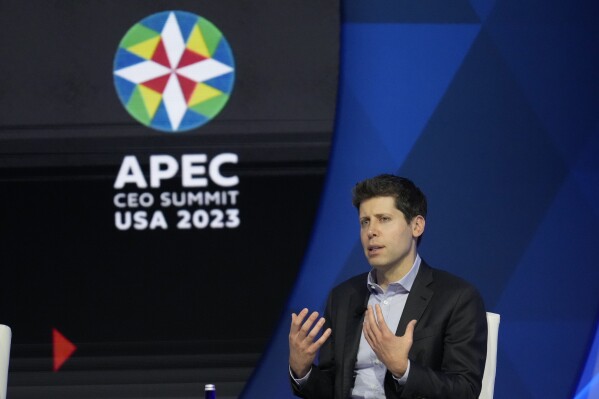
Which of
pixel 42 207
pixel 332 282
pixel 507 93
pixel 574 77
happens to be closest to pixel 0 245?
pixel 42 207

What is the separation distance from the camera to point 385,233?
110 inches

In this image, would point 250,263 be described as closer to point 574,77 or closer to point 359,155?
point 359,155

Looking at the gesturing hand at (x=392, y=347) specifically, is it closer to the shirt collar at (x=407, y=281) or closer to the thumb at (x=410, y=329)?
the thumb at (x=410, y=329)

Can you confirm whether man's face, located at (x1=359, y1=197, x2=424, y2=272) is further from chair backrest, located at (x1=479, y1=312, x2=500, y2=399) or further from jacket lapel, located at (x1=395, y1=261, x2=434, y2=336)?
chair backrest, located at (x1=479, y1=312, x2=500, y2=399)

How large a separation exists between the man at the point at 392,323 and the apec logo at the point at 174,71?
1273 millimetres

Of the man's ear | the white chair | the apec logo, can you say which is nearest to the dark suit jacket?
the man's ear

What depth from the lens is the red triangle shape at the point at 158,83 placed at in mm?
3920

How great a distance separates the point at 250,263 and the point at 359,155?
26.1 inches

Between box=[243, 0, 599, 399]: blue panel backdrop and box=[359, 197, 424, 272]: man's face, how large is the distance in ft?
3.83

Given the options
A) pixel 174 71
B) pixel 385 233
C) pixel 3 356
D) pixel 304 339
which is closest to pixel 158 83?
pixel 174 71

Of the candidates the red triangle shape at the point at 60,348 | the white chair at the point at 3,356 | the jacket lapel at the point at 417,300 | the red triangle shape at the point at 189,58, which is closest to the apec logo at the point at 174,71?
the red triangle shape at the point at 189,58

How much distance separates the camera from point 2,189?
392cm

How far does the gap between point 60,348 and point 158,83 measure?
1191 mm

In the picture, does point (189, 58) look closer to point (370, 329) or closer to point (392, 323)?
point (392, 323)
